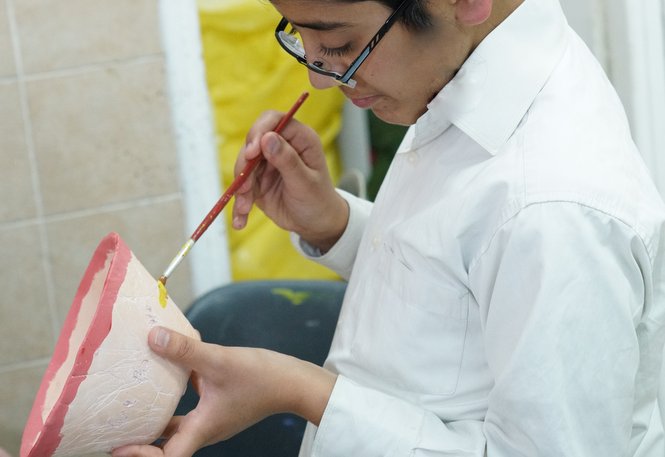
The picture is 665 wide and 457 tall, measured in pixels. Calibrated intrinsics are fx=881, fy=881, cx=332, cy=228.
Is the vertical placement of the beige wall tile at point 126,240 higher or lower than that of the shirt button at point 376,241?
lower

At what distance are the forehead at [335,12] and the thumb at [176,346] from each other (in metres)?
0.33

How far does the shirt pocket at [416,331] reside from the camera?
2.93 ft

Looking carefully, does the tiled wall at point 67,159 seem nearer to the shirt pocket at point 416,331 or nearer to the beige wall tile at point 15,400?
the beige wall tile at point 15,400

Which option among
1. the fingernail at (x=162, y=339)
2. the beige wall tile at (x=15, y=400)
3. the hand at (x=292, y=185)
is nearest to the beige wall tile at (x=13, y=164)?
the beige wall tile at (x=15, y=400)

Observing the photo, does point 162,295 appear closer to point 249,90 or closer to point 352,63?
point 352,63

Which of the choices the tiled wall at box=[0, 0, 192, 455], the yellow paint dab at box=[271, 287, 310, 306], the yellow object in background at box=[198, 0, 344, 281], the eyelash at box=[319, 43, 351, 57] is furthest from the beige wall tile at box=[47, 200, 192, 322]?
the eyelash at box=[319, 43, 351, 57]

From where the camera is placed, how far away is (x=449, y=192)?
89cm

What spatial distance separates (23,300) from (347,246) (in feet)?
3.16

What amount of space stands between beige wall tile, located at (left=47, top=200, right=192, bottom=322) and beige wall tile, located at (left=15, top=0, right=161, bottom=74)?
33 centimetres

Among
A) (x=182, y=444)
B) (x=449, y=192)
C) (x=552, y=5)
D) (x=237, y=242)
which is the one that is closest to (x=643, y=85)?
(x=552, y=5)

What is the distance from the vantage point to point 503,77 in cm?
88

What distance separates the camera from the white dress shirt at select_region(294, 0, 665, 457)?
774mm

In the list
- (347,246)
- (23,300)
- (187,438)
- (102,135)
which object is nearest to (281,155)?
(347,246)

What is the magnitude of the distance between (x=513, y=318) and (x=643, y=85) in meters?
0.91
